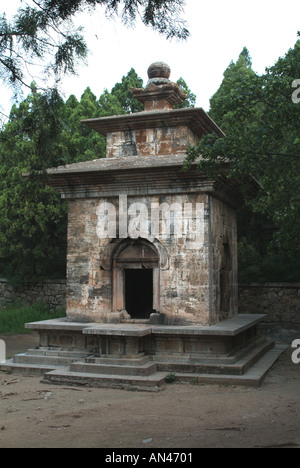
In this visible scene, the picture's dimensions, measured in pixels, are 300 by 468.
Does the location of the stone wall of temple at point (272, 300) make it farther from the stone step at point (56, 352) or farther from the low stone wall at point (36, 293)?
the stone step at point (56, 352)

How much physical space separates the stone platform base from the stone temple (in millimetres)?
19

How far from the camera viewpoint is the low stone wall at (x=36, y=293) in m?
17.3

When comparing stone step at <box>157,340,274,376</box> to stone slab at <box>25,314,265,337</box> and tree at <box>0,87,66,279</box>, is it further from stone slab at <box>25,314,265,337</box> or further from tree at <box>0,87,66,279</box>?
tree at <box>0,87,66,279</box>

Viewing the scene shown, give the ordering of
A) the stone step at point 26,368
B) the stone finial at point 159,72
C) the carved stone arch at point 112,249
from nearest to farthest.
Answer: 1. the stone step at point 26,368
2. the carved stone arch at point 112,249
3. the stone finial at point 159,72

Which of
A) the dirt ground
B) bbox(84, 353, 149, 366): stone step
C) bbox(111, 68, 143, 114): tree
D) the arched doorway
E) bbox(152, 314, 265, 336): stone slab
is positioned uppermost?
bbox(111, 68, 143, 114): tree

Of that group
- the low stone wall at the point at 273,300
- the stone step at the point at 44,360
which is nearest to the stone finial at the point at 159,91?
the stone step at the point at 44,360

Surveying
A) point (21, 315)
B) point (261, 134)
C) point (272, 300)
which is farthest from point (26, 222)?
point (261, 134)

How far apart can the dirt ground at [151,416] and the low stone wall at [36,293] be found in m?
8.29

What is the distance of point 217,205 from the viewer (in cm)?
1027

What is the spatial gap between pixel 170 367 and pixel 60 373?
1.94 m

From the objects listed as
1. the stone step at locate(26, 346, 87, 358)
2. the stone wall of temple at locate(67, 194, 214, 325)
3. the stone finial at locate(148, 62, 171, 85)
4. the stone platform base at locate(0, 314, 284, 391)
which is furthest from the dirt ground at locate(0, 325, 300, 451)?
the stone finial at locate(148, 62, 171, 85)

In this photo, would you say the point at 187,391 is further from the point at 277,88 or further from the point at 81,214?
the point at 277,88

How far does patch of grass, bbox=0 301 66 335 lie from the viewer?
15531mm
